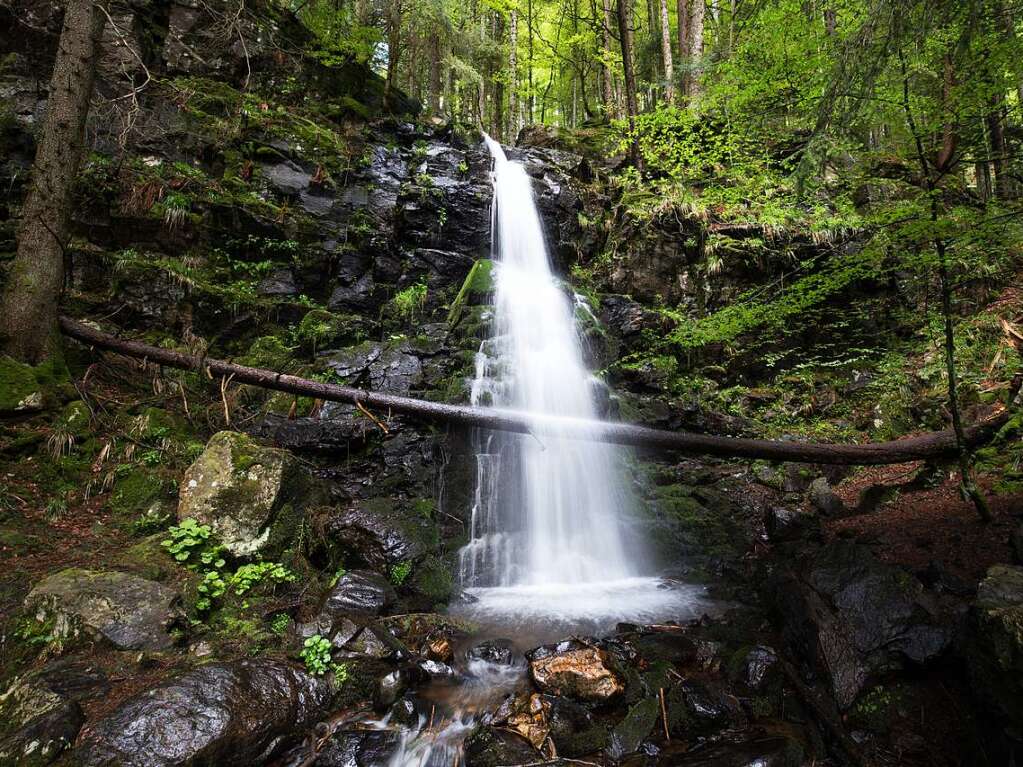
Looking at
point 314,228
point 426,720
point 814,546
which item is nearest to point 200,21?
point 314,228

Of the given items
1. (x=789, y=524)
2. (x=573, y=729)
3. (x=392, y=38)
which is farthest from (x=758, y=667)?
(x=392, y=38)

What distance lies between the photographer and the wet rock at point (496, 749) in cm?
326

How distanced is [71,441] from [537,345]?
302 inches

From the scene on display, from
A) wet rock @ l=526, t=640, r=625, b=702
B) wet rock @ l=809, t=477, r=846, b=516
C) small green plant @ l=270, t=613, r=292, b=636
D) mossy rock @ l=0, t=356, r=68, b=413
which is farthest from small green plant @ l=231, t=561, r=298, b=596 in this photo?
wet rock @ l=809, t=477, r=846, b=516

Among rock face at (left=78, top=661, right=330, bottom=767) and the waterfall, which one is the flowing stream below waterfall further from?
rock face at (left=78, top=661, right=330, bottom=767)

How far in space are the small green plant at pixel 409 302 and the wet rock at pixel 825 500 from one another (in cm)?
838

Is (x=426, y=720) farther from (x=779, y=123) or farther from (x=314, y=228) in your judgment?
(x=779, y=123)

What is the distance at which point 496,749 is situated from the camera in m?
3.35

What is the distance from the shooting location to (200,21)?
1180 cm

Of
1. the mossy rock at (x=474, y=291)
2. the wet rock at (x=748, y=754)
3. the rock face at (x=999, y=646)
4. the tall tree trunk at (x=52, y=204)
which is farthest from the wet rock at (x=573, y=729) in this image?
the mossy rock at (x=474, y=291)

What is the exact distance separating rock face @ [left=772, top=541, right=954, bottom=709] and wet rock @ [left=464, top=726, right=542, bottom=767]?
7.80ft

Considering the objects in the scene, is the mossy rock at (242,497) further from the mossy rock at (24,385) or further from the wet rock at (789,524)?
the wet rock at (789,524)

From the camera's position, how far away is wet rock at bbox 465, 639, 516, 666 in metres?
4.47

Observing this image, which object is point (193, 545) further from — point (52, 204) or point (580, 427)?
point (52, 204)
